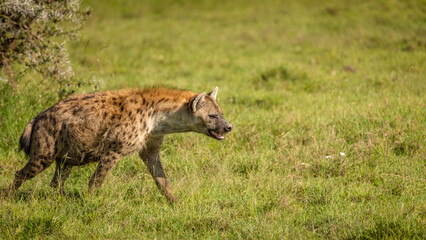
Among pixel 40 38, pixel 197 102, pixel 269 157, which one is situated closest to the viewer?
pixel 197 102

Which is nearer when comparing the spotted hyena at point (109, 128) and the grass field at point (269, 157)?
the grass field at point (269, 157)

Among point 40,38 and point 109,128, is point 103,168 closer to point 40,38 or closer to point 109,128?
point 109,128

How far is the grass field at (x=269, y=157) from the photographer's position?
3.92 m

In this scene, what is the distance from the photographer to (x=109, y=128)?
14.8 ft

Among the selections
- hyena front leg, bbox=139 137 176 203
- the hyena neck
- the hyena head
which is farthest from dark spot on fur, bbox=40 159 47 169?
the hyena head

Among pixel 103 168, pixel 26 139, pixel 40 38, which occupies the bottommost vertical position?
pixel 103 168

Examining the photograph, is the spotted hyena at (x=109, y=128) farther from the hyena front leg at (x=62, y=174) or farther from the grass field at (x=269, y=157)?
the grass field at (x=269, y=157)

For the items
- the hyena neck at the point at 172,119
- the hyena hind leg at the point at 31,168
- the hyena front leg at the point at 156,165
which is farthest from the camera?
the hyena neck at the point at 172,119

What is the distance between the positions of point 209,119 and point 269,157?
1143mm

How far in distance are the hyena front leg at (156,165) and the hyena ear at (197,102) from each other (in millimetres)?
489

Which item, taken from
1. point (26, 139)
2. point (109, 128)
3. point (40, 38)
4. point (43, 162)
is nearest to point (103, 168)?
point (109, 128)

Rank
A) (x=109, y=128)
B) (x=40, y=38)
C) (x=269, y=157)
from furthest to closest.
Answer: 1. (x=40, y=38)
2. (x=269, y=157)
3. (x=109, y=128)

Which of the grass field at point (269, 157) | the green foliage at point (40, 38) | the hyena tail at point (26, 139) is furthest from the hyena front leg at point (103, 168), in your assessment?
the green foliage at point (40, 38)

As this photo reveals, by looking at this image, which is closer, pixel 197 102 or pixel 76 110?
pixel 76 110
